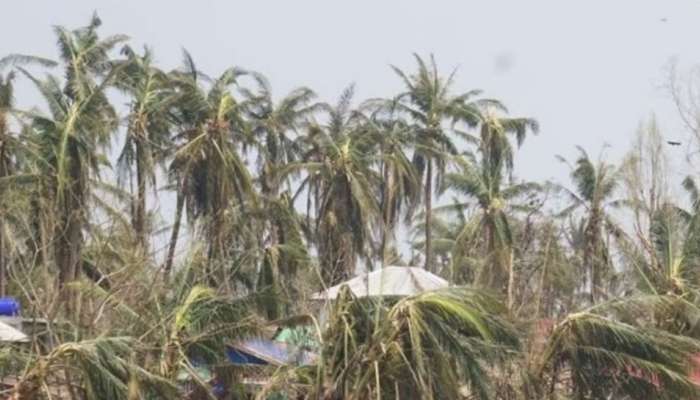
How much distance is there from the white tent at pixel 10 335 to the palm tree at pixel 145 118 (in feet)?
44.2

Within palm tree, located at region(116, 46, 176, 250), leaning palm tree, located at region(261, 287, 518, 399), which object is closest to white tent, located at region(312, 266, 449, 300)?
leaning palm tree, located at region(261, 287, 518, 399)

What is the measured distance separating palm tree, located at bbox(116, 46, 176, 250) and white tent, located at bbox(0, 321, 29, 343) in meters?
13.5

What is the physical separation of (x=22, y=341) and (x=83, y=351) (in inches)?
102

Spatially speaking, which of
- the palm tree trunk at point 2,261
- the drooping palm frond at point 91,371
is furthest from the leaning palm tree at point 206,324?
the palm tree trunk at point 2,261

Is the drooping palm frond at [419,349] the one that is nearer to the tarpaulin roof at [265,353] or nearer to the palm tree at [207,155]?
the tarpaulin roof at [265,353]

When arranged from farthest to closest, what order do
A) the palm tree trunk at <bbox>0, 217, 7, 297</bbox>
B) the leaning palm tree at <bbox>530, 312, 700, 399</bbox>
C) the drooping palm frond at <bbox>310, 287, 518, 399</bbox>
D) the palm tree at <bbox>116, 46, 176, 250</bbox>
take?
the palm tree at <bbox>116, 46, 176, 250</bbox>
the palm tree trunk at <bbox>0, 217, 7, 297</bbox>
the leaning palm tree at <bbox>530, 312, 700, 399</bbox>
the drooping palm frond at <bbox>310, 287, 518, 399</bbox>

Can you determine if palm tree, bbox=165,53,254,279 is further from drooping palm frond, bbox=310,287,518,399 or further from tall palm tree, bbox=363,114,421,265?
drooping palm frond, bbox=310,287,518,399

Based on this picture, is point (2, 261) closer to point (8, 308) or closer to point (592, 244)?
point (8, 308)

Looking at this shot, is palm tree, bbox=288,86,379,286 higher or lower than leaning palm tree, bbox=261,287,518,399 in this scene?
higher

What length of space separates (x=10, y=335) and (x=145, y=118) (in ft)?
57.2

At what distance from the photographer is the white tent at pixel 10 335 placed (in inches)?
620

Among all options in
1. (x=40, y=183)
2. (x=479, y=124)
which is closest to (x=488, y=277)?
(x=40, y=183)

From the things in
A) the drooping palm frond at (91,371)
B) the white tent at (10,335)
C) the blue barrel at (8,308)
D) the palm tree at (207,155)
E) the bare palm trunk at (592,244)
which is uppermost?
the palm tree at (207,155)

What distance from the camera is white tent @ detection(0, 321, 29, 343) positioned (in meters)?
15.8
